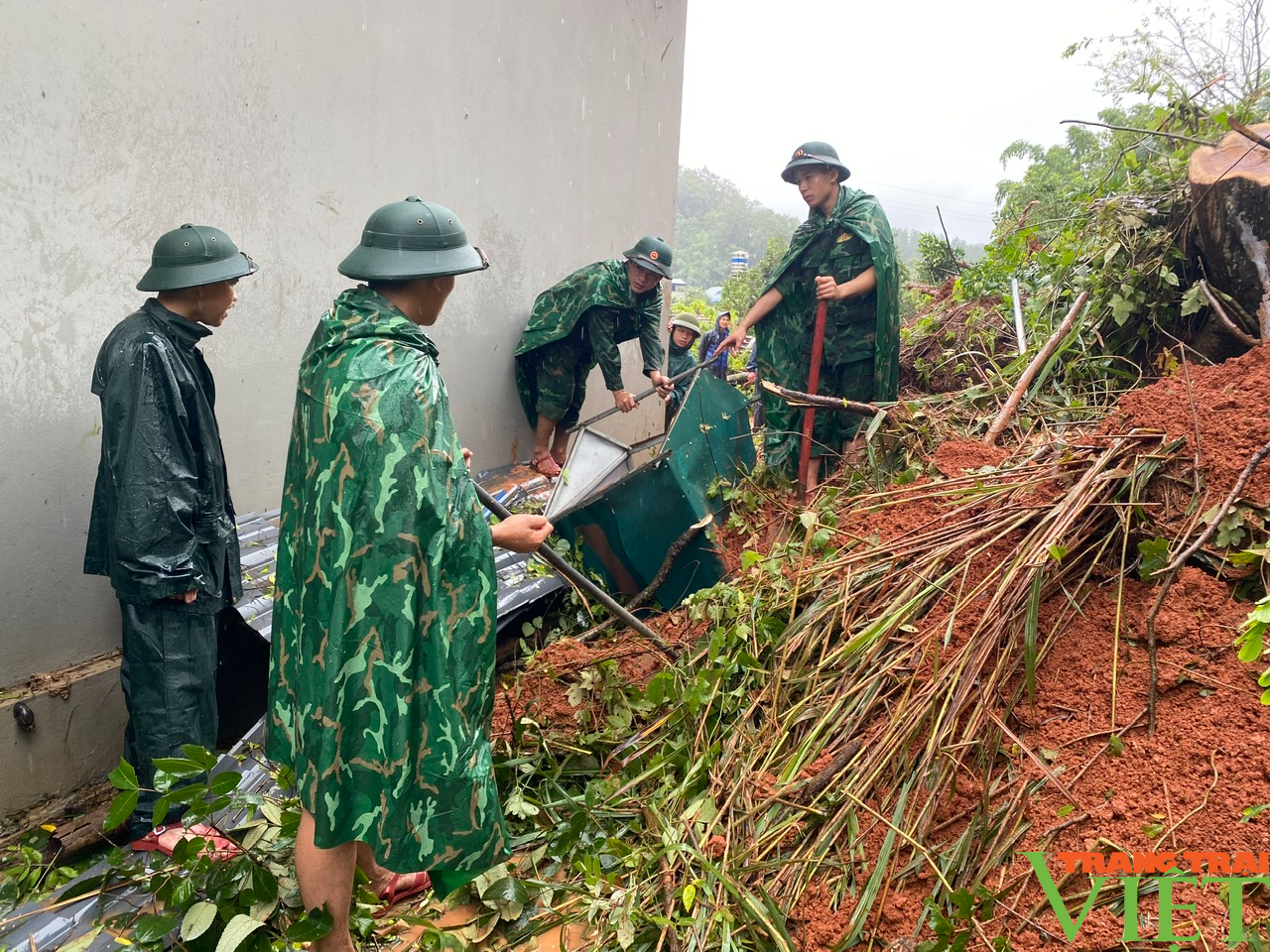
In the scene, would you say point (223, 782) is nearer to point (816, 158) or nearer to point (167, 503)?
point (167, 503)

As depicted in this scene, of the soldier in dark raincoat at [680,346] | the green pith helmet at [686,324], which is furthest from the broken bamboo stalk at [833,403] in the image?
the green pith helmet at [686,324]

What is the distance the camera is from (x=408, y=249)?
1959 millimetres

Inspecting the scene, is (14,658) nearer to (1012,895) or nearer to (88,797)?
(88,797)

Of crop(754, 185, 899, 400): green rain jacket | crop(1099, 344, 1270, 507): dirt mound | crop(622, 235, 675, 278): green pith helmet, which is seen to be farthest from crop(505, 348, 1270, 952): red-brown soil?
crop(622, 235, 675, 278): green pith helmet

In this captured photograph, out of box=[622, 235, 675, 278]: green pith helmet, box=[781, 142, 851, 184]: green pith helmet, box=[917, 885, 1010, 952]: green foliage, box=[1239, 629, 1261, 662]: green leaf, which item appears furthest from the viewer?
box=[622, 235, 675, 278]: green pith helmet

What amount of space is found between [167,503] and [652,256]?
3.71 m

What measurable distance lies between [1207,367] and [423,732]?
274 centimetres

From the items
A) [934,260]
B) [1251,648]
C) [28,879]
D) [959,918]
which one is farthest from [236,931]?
[934,260]

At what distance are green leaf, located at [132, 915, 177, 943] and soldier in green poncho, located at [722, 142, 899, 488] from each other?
356 centimetres

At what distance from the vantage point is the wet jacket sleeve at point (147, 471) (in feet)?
8.27

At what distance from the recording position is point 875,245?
14.9 ft

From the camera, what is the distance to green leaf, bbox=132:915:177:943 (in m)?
1.85

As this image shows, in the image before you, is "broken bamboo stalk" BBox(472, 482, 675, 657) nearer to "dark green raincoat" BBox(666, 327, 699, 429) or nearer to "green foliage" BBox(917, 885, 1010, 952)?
"green foliage" BBox(917, 885, 1010, 952)

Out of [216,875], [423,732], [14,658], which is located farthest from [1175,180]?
[14,658]
